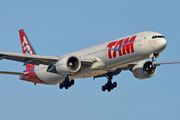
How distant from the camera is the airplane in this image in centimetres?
4184

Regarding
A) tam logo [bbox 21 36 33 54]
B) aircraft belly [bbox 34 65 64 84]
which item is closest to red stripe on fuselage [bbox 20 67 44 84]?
aircraft belly [bbox 34 65 64 84]

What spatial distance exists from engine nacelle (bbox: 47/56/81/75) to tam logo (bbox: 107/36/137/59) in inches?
170

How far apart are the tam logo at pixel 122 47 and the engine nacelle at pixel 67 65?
14.1 ft

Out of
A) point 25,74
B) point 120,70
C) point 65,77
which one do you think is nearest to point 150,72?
point 120,70

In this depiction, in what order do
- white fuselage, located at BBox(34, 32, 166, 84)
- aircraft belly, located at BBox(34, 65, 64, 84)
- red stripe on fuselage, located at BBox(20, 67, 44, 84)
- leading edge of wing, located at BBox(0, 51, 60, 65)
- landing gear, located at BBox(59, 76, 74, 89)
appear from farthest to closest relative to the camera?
1. red stripe on fuselage, located at BBox(20, 67, 44, 84)
2. aircraft belly, located at BBox(34, 65, 64, 84)
3. landing gear, located at BBox(59, 76, 74, 89)
4. leading edge of wing, located at BBox(0, 51, 60, 65)
5. white fuselage, located at BBox(34, 32, 166, 84)

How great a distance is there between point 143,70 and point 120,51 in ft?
25.3

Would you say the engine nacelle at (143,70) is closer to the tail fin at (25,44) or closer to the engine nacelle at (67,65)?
the engine nacelle at (67,65)

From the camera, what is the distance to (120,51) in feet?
141

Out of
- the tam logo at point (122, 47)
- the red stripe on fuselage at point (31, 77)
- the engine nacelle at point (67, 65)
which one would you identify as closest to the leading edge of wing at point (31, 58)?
the engine nacelle at point (67, 65)

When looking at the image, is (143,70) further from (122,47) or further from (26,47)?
(26,47)

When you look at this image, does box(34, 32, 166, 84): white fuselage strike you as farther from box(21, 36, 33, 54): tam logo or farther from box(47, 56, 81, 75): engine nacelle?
box(21, 36, 33, 54): tam logo

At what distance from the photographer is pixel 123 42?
4322 centimetres

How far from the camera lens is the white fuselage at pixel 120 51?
1638 inches

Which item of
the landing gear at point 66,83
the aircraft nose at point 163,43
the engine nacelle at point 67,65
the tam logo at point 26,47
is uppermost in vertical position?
the tam logo at point 26,47
